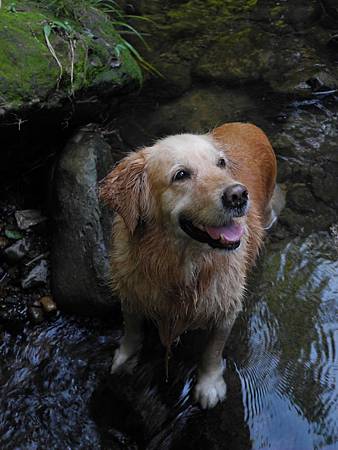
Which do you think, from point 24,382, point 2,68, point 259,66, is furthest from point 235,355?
point 259,66

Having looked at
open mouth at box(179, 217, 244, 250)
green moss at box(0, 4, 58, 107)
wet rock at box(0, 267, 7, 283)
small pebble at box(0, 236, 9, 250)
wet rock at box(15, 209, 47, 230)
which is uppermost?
green moss at box(0, 4, 58, 107)

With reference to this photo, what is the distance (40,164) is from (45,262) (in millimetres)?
915

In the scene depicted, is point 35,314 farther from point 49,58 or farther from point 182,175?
point 49,58

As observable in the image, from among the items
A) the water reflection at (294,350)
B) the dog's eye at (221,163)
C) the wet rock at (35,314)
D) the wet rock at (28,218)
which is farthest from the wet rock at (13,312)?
the dog's eye at (221,163)

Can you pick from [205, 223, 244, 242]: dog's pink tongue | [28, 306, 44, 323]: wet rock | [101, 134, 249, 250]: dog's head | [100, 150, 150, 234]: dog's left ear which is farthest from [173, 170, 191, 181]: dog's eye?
[28, 306, 44, 323]: wet rock

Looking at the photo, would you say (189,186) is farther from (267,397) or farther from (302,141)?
(302,141)

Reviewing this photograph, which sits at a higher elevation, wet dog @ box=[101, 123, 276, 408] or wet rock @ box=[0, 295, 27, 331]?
wet dog @ box=[101, 123, 276, 408]

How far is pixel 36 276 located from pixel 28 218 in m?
0.53

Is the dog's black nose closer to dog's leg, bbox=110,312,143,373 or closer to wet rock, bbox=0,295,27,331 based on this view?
dog's leg, bbox=110,312,143,373

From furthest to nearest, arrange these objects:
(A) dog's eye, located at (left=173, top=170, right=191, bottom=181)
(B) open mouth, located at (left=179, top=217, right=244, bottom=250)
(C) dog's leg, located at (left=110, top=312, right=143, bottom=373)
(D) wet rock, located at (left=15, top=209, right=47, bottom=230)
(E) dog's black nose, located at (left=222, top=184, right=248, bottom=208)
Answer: (D) wet rock, located at (left=15, top=209, right=47, bottom=230) → (C) dog's leg, located at (left=110, top=312, right=143, bottom=373) → (A) dog's eye, located at (left=173, top=170, right=191, bottom=181) → (B) open mouth, located at (left=179, top=217, right=244, bottom=250) → (E) dog's black nose, located at (left=222, top=184, right=248, bottom=208)

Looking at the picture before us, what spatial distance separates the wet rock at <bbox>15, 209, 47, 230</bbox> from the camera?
14.7 ft

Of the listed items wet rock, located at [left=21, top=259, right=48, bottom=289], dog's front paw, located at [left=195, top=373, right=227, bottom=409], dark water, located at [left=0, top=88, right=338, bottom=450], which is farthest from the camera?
wet rock, located at [left=21, top=259, right=48, bottom=289]

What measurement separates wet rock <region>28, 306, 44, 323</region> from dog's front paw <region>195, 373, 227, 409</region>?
50.7 inches

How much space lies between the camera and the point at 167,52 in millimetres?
7016
